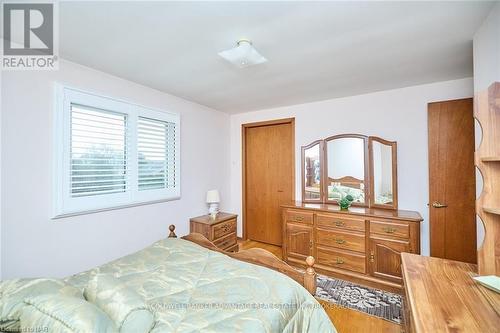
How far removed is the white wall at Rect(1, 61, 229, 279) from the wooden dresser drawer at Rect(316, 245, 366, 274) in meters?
2.08

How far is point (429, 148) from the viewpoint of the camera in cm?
257

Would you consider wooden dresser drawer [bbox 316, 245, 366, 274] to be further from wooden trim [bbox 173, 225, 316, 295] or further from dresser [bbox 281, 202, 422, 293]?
wooden trim [bbox 173, 225, 316, 295]

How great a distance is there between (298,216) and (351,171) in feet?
3.16

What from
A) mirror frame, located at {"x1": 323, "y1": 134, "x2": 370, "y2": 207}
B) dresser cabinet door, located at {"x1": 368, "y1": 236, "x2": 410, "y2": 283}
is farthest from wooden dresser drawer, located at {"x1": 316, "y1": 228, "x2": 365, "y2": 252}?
mirror frame, located at {"x1": 323, "y1": 134, "x2": 370, "y2": 207}

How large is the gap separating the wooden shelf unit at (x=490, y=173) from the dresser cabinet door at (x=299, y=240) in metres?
1.84

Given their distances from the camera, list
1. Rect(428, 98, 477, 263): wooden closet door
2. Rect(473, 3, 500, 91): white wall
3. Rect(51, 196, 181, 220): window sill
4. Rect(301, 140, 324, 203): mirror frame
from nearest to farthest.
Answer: Rect(473, 3, 500, 91): white wall, Rect(51, 196, 181, 220): window sill, Rect(428, 98, 477, 263): wooden closet door, Rect(301, 140, 324, 203): mirror frame

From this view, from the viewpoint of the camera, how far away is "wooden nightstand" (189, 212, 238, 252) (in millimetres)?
3052

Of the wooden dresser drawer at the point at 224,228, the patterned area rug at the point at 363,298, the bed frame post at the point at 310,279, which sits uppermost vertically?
the bed frame post at the point at 310,279

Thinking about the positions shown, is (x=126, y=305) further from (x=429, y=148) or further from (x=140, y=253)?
(x=429, y=148)

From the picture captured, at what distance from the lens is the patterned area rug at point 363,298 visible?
2.09 m

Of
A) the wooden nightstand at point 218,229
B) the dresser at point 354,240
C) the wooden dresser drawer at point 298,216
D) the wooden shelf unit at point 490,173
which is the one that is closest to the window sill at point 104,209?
the wooden nightstand at point 218,229

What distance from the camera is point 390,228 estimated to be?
8.02ft

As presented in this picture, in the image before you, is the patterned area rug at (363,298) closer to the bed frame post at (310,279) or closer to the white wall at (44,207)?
the bed frame post at (310,279)

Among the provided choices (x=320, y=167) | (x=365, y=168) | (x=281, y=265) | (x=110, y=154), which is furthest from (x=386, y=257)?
(x=110, y=154)
